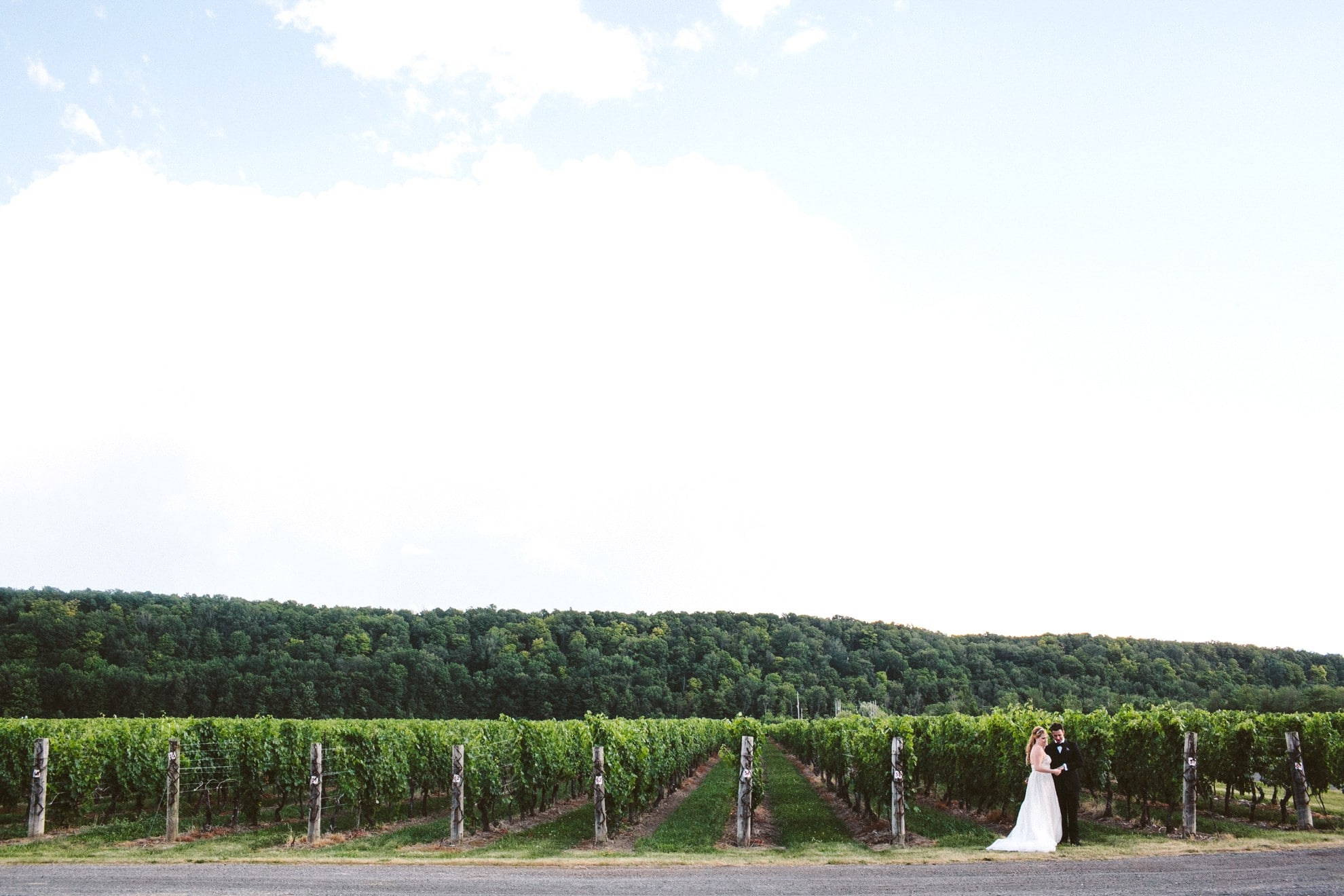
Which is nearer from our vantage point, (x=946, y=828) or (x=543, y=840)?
(x=543, y=840)

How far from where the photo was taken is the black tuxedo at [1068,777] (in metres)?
13.0

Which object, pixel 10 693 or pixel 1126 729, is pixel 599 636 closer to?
pixel 10 693

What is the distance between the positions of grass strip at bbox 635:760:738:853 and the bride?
4428 mm

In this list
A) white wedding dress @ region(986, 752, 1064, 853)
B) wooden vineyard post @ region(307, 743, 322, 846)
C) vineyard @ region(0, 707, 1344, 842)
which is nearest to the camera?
white wedding dress @ region(986, 752, 1064, 853)

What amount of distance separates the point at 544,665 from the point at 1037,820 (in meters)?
68.8

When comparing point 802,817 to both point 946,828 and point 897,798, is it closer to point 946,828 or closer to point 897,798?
point 946,828

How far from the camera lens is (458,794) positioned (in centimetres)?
1494

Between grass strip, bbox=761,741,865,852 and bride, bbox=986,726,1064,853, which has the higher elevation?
bride, bbox=986,726,1064,853

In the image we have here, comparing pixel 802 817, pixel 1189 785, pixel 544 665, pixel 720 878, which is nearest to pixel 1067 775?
pixel 1189 785

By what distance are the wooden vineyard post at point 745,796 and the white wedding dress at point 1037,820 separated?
3.59m

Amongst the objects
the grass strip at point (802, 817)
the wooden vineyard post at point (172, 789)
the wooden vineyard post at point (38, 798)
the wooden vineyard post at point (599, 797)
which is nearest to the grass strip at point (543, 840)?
the wooden vineyard post at point (599, 797)

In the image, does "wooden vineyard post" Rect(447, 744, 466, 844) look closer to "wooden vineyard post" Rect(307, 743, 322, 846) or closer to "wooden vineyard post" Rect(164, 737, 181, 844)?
"wooden vineyard post" Rect(307, 743, 322, 846)

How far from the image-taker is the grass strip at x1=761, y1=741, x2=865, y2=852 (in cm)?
1456

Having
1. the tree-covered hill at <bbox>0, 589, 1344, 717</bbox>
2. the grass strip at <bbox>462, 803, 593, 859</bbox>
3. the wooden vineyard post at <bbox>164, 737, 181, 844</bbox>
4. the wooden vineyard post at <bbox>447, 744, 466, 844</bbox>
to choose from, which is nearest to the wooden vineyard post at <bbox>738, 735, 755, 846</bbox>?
the grass strip at <bbox>462, 803, 593, 859</bbox>
